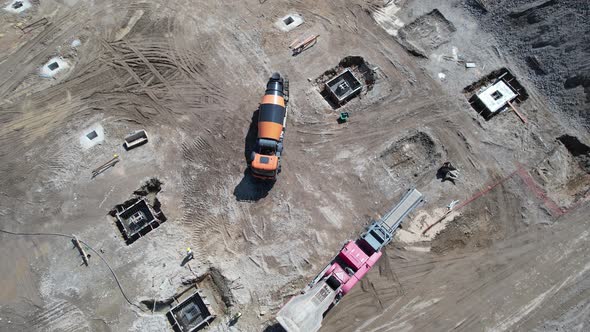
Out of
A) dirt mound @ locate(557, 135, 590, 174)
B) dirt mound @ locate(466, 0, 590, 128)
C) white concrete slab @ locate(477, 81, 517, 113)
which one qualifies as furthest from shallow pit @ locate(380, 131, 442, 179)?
dirt mound @ locate(466, 0, 590, 128)

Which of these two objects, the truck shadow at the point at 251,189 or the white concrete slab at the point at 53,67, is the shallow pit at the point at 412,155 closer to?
the truck shadow at the point at 251,189

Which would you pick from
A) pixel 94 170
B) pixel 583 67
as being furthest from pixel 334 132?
pixel 583 67

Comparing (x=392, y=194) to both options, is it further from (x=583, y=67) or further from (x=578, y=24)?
(x=578, y=24)

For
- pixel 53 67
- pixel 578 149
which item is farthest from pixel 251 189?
pixel 578 149

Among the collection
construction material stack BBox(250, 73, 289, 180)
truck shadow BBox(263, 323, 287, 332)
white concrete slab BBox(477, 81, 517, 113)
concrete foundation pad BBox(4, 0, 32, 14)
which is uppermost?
concrete foundation pad BBox(4, 0, 32, 14)

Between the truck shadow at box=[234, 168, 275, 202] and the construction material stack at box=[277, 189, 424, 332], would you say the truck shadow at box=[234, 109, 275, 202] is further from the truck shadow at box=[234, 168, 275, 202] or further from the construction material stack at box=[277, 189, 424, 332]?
the construction material stack at box=[277, 189, 424, 332]
